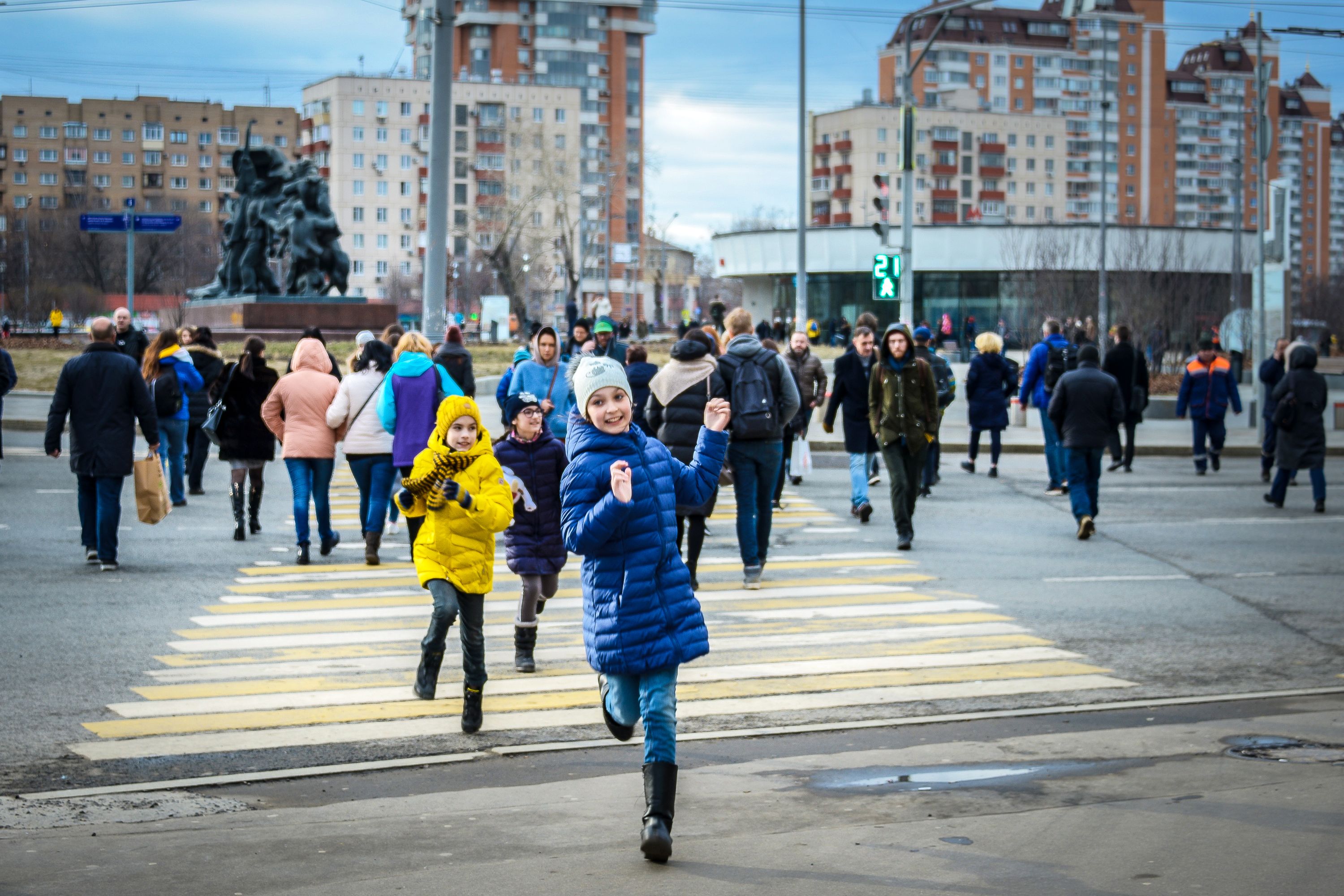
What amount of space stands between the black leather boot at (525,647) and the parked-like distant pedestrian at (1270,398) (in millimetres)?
11802

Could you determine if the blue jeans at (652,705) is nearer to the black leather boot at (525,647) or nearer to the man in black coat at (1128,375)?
the black leather boot at (525,647)

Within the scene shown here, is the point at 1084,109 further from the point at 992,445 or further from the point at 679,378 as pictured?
the point at 679,378

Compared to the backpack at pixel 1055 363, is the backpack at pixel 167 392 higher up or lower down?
lower down

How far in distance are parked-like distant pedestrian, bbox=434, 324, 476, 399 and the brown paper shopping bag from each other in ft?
10.4

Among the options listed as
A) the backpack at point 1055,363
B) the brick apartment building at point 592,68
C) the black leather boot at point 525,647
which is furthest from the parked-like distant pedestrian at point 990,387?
the brick apartment building at point 592,68

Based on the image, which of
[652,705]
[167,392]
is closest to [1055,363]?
[167,392]

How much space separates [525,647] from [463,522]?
168 centimetres

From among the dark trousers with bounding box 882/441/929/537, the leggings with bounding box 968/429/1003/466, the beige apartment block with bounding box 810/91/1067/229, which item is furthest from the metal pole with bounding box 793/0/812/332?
the beige apartment block with bounding box 810/91/1067/229

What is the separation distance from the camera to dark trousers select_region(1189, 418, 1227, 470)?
2194 cm

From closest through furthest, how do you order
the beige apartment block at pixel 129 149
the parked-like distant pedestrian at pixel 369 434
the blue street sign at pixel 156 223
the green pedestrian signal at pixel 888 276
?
1. the parked-like distant pedestrian at pixel 369 434
2. the green pedestrian signal at pixel 888 276
3. the blue street sign at pixel 156 223
4. the beige apartment block at pixel 129 149

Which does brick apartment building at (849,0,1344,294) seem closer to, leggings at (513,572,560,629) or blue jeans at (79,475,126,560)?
blue jeans at (79,475,126,560)

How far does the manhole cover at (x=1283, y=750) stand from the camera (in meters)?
6.93

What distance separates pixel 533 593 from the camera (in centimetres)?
879

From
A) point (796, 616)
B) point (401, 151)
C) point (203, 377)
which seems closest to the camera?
point (796, 616)
